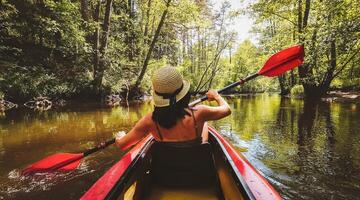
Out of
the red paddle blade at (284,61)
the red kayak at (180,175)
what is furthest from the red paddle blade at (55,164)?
the red paddle blade at (284,61)

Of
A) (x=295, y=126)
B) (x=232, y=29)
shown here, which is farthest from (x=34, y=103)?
(x=232, y=29)

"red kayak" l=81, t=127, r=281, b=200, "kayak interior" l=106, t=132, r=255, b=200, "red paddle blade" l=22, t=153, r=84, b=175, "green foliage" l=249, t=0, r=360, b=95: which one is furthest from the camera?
"green foliage" l=249, t=0, r=360, b=95

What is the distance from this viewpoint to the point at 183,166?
97.7 inches

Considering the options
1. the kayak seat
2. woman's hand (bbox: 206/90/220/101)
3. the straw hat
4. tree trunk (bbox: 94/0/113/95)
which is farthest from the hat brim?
tree trunk (bbox: 94/0/113/95)

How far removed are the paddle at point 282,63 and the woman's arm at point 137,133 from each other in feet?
5.46

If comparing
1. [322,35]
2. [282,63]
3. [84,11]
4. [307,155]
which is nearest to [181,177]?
[282,63]

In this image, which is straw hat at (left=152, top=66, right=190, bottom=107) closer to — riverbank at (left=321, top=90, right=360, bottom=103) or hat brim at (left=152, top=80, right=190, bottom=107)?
hat brim at (left=152, top=80, right=190, bottom=107)

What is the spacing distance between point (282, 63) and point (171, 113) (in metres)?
2.44

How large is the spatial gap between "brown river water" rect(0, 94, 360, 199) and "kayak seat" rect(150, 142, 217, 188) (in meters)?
1.40

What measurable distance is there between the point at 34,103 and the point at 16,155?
10.4m

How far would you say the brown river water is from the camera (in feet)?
12.3

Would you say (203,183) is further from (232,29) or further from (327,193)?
(232,29)

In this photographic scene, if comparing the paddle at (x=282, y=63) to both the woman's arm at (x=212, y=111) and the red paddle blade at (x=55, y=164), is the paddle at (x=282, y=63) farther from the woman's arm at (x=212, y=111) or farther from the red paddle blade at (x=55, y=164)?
the red paddle blade at (x=55, y=164)

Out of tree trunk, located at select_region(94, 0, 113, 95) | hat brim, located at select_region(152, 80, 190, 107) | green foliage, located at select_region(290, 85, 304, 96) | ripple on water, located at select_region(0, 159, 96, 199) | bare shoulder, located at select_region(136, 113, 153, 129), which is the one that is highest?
tree trunk, located at select_region(94, 0, 113, 95)
